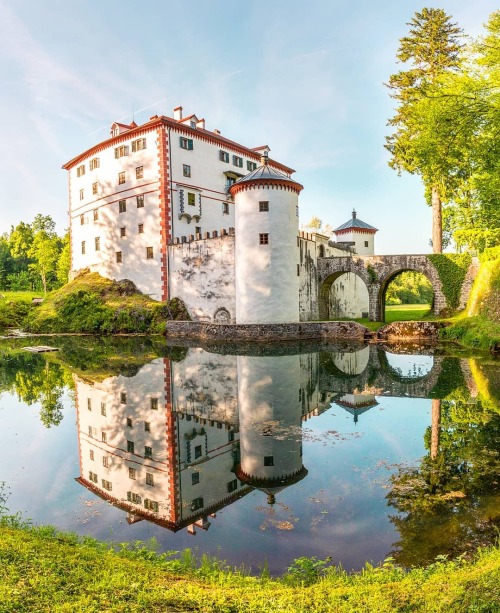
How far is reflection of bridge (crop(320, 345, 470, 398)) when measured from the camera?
12625mm

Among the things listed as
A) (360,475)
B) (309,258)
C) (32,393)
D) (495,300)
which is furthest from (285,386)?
(309,258)

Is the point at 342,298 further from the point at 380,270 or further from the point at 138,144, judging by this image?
the point at 138,144

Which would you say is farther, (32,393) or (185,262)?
(185,262)

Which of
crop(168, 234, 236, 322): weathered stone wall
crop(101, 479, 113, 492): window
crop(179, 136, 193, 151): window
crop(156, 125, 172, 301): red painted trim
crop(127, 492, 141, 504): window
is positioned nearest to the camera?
crop(127, 492, 141, 504): window

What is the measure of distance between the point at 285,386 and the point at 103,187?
102 ft

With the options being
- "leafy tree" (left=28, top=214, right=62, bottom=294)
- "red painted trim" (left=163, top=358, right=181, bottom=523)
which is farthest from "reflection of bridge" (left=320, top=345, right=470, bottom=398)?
"leafy tree" (left=28, top=214, right=62, bottom=294)

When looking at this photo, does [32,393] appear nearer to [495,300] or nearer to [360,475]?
[360,475]

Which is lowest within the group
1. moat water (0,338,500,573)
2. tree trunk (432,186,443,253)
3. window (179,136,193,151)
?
moat water (0,338,500,573)

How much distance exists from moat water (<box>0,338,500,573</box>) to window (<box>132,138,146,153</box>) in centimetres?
2371

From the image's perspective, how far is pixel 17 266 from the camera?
7569cm

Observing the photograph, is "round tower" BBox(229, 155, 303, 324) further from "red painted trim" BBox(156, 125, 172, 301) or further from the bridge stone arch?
"red painted trim" BBox(156, 125, 172, 301)

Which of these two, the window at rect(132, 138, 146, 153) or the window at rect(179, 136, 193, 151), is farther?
the window at rect(132, 138, 146, 153)

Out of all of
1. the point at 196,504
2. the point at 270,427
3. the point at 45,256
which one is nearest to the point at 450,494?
the point at 196,504

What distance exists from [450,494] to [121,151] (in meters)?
35.8
